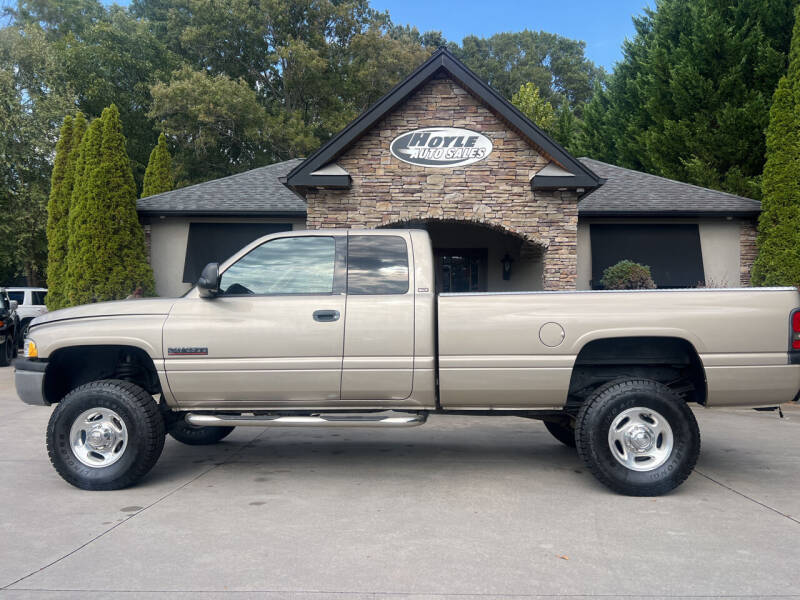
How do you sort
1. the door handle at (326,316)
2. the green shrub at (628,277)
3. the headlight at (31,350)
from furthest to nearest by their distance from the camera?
1. the green shrub at (628,277)
2. the headlight at (31,350)
3. the door handle at (326,316)

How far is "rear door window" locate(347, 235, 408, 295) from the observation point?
5234mm

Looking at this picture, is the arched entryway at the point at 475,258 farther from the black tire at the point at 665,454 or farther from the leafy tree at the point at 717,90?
the black tire at the point at 665,454

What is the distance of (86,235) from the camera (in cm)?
1403

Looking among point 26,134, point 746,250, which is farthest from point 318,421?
point 26,134

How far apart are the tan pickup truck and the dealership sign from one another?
25.0 ft

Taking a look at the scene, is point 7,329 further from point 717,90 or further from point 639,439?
point 717,90

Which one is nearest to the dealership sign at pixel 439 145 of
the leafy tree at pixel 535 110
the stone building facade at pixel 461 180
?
the stone building facade at pixel 461 180

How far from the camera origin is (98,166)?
47.0 feet

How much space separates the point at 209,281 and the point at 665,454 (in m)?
3.71

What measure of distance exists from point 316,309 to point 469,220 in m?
8.04

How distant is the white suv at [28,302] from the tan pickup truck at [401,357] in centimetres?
1463

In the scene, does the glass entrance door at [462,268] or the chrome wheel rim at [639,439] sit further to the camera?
the glass entrance door at [462,268]

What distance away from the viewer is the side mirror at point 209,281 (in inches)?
195

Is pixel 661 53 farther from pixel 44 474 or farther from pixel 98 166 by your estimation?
pixel 44 474
